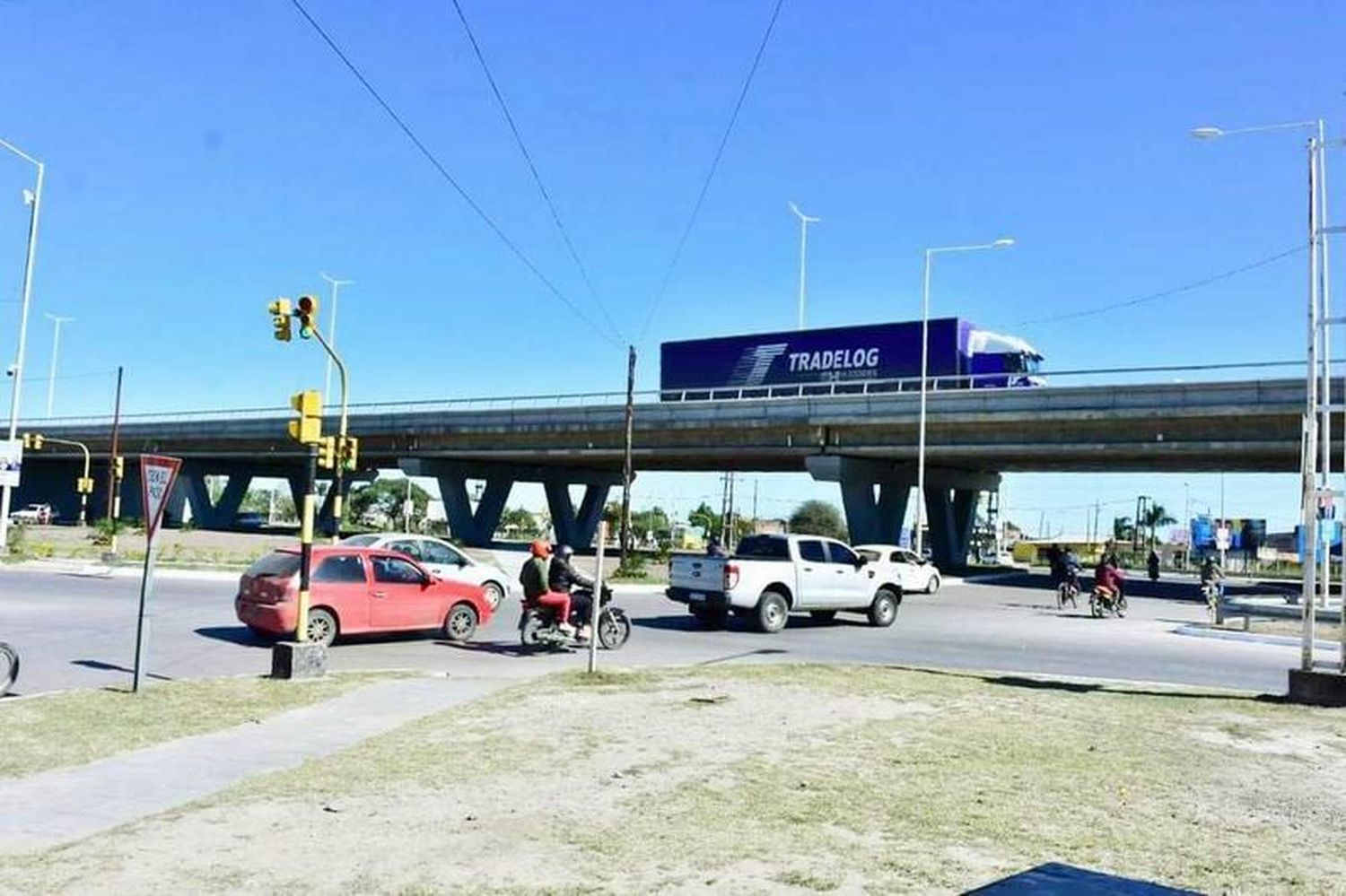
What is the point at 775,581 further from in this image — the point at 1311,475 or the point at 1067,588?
the point at 1067,588

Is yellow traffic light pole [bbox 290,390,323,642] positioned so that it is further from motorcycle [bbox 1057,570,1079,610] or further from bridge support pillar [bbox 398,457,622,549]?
bridge support pillar [bbox 398,457,622,549]

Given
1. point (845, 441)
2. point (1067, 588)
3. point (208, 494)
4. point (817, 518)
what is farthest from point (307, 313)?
point (817, 518)

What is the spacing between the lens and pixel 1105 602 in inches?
1131

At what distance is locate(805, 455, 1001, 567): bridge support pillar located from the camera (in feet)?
169

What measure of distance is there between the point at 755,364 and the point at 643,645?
117ft

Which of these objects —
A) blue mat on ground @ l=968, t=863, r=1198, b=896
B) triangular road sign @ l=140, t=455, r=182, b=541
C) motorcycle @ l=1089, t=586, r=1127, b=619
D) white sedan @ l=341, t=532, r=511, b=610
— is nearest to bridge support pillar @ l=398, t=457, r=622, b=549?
white sedan @ l=341, t=532, r=511, b=610

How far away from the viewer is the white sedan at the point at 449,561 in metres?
21.8

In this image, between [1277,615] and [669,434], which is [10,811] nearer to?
[1277,615]

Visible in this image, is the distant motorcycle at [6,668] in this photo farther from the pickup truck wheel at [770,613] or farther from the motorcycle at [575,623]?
the pickup truck wheel at [770,613]

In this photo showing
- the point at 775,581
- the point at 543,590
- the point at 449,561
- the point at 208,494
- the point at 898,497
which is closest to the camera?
the point at 543,590

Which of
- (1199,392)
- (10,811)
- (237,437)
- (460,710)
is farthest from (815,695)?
(237,437)

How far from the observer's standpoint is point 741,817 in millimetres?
6602

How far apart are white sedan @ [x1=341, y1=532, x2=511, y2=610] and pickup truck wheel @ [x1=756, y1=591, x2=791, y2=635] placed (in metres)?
5.14

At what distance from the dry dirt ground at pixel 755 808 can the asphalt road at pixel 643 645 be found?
4.85 m
